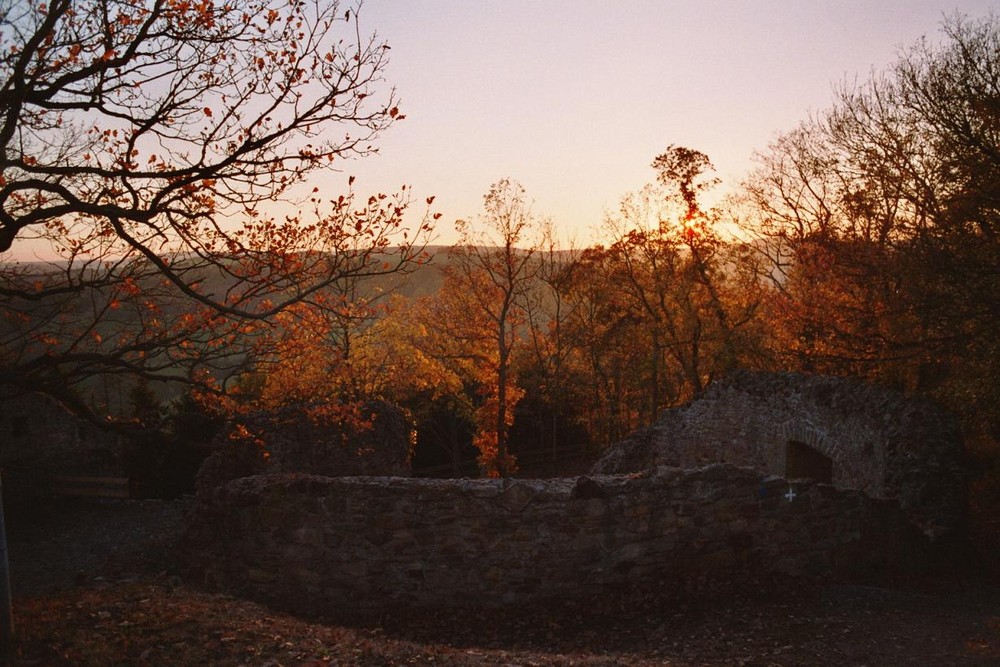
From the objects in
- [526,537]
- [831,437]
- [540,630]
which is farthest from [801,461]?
[540,630]

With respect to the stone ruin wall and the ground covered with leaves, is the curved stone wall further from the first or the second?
the ground covered with leaves

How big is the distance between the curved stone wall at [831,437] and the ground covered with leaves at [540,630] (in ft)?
4.18

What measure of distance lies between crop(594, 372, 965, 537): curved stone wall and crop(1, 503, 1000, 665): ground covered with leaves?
1.27 m

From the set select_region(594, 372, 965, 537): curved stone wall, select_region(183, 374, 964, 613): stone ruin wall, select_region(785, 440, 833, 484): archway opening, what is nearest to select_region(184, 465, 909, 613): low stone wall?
select_region(183, 374, 964, 613): stone ruin wall

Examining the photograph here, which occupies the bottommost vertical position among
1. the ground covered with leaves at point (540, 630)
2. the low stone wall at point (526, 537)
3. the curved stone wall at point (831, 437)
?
the ground covered with leaves at point (540, 630)

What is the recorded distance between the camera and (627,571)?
774 centimetres

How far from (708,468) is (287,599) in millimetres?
4993

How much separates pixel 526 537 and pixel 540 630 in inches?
37.1

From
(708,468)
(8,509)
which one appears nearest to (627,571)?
(708,468)

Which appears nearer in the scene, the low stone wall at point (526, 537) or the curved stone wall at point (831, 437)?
the low stone wall at point (526, 537)

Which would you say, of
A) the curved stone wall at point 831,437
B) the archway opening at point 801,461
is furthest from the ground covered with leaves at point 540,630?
the archway opening at point 801,461

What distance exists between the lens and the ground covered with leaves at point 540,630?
5.70 metres

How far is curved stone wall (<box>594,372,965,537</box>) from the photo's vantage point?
28.7 ft

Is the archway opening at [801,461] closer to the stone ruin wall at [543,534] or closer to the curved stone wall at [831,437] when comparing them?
the curved stone wall at [831,437]
